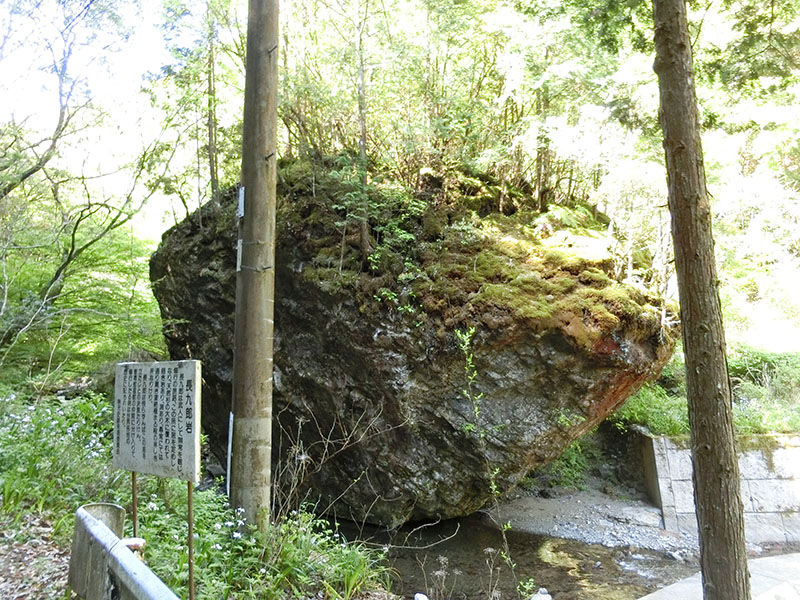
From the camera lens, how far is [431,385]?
22.7ft

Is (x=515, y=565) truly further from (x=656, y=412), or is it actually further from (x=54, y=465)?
(x=54, y=465)

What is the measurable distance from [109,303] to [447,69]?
6.93 metres

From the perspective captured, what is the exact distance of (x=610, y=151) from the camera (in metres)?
7.27

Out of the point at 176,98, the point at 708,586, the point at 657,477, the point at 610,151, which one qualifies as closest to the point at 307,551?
the point at 708,586

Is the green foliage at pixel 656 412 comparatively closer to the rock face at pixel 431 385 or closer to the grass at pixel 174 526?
the rock face at pixel 431 385

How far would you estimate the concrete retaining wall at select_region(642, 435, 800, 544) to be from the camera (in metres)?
8.45

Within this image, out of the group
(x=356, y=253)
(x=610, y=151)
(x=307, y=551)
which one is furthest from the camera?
(x=356, y=253)

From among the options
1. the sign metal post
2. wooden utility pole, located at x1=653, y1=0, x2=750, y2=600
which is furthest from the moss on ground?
the sign metal post

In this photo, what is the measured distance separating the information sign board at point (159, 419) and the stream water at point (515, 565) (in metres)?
3.37

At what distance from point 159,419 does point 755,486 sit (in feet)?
31.1

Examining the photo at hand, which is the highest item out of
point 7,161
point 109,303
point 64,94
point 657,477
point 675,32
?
point 64,94

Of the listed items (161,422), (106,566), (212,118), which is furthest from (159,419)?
(212,118)

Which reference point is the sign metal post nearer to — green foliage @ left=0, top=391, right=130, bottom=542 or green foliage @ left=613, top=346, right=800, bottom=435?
green foliage @ left=0, top=391, right=130, bottom=542

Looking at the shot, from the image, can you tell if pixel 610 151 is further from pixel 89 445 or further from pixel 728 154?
pixel 89 445
